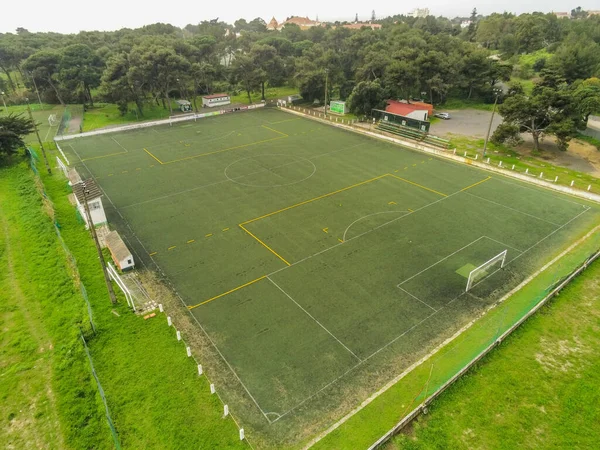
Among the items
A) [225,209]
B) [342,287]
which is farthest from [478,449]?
[225,209]

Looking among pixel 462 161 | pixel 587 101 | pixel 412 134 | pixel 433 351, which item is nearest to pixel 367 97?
pixel 412 134

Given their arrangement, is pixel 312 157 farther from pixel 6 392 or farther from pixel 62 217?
pixel 6 392

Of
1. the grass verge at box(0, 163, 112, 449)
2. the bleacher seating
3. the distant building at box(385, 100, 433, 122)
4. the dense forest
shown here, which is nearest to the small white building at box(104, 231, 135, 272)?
the grass verge at box(0, 163, 112, 449)

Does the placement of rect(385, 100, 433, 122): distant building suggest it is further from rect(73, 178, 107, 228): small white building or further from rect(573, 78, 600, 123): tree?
rect(73, 178, 107, 228): small white building

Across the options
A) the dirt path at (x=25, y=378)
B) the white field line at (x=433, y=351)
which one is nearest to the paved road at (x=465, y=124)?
the white field line at (x=433, y=351)

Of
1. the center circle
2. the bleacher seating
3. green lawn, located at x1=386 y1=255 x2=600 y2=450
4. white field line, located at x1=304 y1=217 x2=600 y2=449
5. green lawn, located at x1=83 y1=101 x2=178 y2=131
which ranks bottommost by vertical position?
green lawn, located at x1=386 y1=255 x2=600 y2=450

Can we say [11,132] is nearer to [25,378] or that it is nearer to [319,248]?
[25,378]
